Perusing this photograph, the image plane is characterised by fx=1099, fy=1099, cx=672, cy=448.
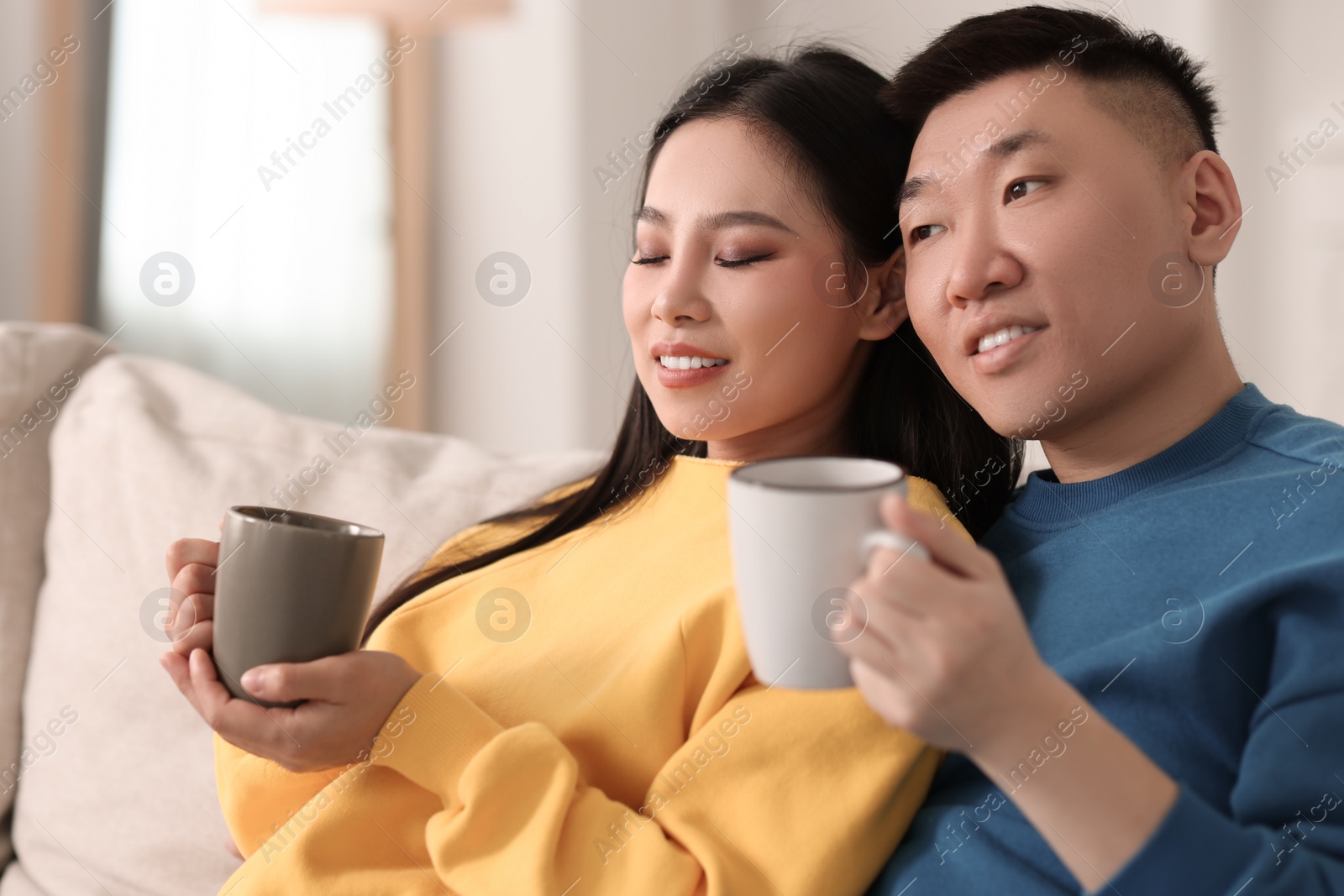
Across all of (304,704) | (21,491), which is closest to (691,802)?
(304,704)

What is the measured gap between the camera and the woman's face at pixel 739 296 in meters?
1.00

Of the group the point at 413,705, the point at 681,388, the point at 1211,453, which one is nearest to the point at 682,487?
the point at 681,388

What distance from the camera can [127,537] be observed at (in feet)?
4.52

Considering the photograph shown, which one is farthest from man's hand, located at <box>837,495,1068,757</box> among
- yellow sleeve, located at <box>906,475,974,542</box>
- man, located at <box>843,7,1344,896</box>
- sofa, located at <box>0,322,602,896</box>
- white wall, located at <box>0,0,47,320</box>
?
white wall, located at <box>0,0,47,320</box>

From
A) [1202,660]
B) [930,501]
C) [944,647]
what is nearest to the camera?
[944,647]

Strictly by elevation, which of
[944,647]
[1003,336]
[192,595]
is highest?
[1003,336]

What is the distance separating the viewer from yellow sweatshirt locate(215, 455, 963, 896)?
0.82 meters

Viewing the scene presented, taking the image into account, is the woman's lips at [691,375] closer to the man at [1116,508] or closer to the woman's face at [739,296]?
the woman's face at [739,296]

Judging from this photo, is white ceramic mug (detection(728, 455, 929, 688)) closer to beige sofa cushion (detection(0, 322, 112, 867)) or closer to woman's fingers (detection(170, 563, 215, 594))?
woman's fingers (detection(170, 563, 215, 594))

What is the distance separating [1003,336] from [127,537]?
1095 mm

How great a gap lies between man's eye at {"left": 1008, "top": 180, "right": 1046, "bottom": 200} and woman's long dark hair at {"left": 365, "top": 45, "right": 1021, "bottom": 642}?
197mm

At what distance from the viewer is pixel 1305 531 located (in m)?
0.78

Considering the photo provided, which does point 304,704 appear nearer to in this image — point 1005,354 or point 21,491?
point 1005,354

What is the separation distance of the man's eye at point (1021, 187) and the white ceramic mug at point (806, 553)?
33 cm
